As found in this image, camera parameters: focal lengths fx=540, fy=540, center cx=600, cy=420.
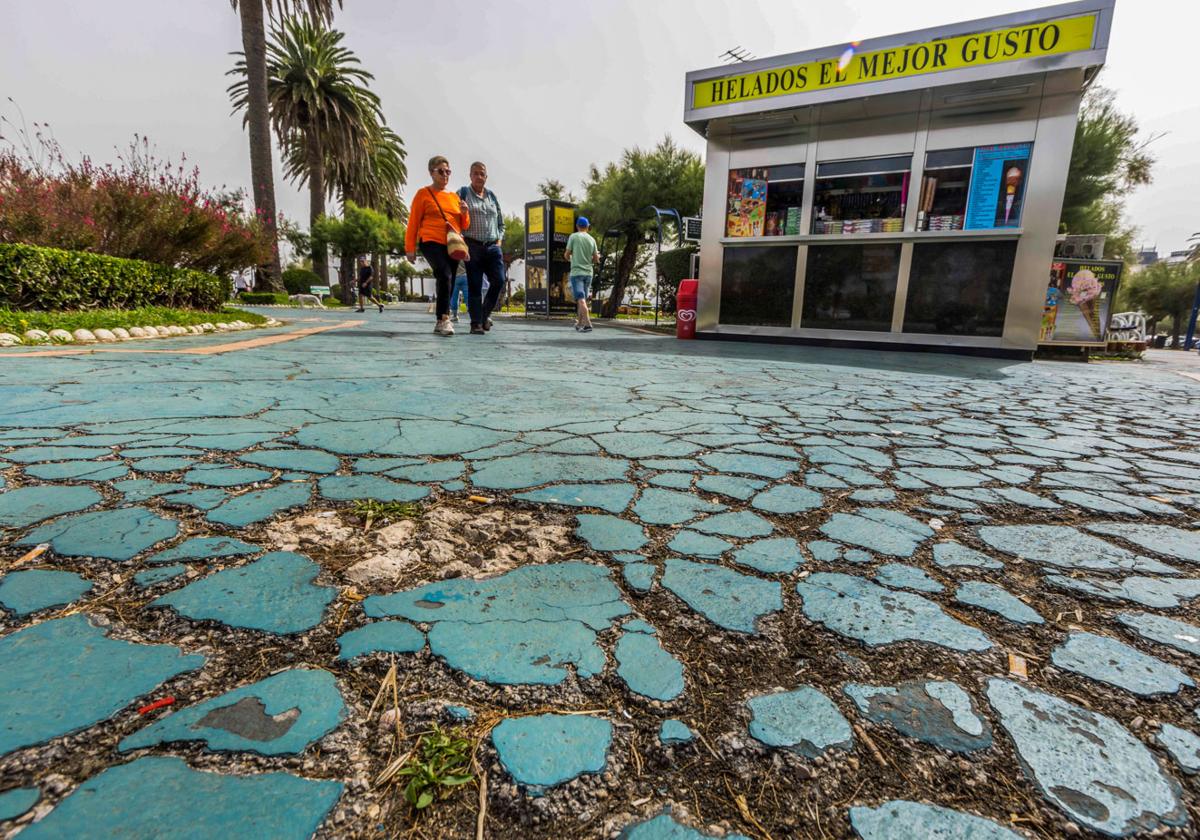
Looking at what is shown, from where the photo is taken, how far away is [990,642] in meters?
1.23

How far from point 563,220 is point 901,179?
11.0 metres

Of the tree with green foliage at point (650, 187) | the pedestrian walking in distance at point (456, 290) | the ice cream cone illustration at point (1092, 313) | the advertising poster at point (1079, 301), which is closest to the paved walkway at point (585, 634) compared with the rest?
the pedestrian walking in distance at point (456, 290)

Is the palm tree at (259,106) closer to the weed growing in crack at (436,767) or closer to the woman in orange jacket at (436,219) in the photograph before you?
the woman in orange jacket at (436,219)

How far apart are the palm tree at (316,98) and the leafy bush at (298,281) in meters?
3.65

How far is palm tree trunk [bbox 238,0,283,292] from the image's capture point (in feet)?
47.5

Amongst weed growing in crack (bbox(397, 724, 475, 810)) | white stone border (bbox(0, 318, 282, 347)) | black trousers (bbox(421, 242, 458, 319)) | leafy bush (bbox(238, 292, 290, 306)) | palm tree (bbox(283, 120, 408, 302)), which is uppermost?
palm tree (bbox(283, 120, 408, 302))

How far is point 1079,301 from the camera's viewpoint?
30.9ft

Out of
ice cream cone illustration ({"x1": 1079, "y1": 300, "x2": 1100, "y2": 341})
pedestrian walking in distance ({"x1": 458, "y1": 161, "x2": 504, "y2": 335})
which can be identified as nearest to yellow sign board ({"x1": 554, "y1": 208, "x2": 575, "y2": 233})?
pedestrian walking in distance ({"x1": 458, "y1": 161, "x2": 504, "y2": 335})

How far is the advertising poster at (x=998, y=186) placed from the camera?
7.81 m

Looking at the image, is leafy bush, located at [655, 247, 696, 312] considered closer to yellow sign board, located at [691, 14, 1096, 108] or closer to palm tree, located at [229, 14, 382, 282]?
yellow sign board, located at [691, 14, 1096, 108]

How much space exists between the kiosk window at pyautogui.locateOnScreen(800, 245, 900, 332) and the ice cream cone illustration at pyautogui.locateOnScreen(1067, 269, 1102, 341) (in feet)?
11.8

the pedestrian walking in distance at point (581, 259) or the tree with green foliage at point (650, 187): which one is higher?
the tree with green foliage at point (650, 187)

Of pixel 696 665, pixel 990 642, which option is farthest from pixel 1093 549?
pixel 696 665

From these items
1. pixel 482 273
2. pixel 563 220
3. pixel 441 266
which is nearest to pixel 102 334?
pixel 441 266
